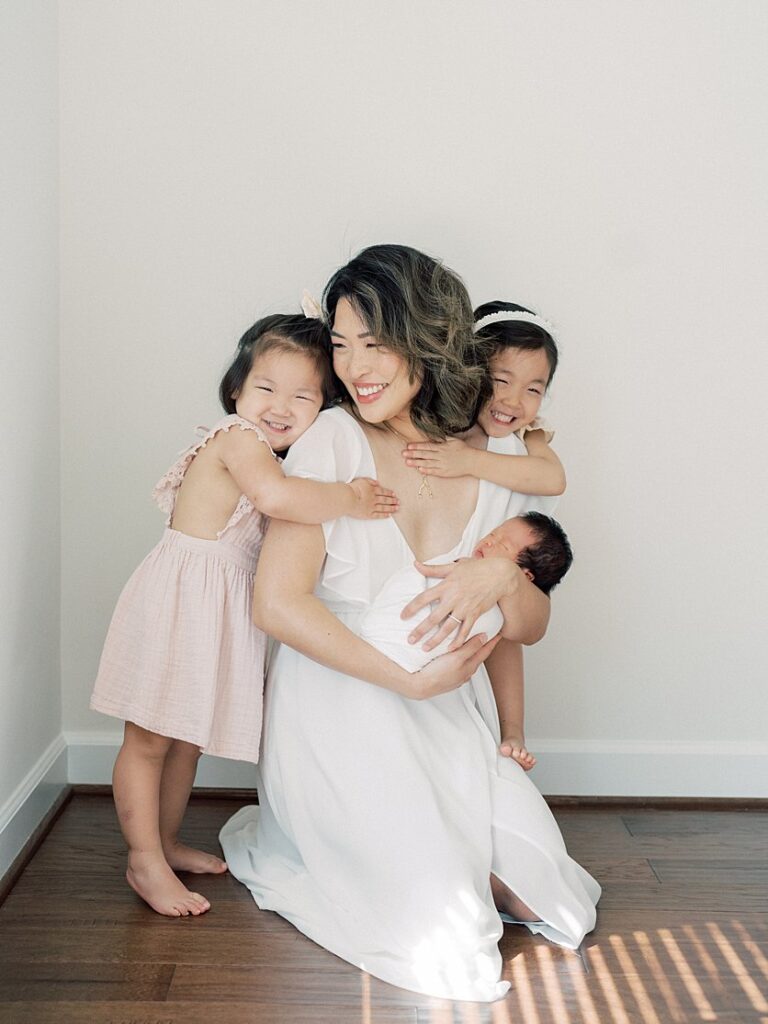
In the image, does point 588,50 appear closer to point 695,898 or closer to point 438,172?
point 438,172

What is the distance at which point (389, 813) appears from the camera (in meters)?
2.05

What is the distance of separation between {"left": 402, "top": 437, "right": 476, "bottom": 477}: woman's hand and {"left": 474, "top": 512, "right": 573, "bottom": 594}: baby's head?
5.7 inches

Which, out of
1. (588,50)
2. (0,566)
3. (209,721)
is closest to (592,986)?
(209,721)

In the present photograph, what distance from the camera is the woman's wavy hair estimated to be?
2.11 meters

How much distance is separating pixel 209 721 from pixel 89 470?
90 cm

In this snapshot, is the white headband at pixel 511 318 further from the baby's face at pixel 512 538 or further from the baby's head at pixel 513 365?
the baby's face at pixel 512 538

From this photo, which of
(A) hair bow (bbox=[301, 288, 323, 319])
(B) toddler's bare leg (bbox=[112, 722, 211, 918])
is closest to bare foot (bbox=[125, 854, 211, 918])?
(B) toddler's bare leg (bbox=[112, 722, 211, 918])

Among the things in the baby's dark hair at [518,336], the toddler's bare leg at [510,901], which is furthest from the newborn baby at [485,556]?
the toddler's bare leg at [510,901]

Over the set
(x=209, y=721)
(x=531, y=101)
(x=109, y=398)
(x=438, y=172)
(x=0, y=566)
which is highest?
(x=531, y=101)

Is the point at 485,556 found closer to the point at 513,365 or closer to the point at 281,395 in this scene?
the point at 513,365

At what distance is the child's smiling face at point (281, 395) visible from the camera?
2.22m

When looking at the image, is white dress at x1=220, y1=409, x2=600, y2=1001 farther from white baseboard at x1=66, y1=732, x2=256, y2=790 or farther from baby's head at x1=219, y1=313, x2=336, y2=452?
white baseboard at x1=66, y1=732, x2=256, y2=790

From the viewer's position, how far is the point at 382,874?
80.1 inches

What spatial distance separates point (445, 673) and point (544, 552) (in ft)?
1.22
